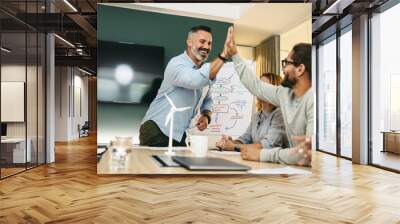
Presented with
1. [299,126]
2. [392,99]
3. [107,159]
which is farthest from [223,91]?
[392,99]

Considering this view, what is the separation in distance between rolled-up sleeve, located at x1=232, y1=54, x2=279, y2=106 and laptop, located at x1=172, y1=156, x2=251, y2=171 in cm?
103

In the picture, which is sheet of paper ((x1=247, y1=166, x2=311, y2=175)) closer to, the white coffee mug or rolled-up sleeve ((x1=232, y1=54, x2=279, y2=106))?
the white coffee mug

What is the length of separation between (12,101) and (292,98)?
434 centimetres

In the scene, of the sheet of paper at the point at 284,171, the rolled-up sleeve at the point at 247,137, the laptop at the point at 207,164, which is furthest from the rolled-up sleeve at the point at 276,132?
the laptop at the point at 207,164

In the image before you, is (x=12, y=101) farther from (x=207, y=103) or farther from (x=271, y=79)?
(x=271, y=79)

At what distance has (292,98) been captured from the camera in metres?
5.41

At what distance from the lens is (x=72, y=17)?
7.12m

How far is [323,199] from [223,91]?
2.04 meters

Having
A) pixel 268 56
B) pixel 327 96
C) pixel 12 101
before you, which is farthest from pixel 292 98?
pixel 327 96

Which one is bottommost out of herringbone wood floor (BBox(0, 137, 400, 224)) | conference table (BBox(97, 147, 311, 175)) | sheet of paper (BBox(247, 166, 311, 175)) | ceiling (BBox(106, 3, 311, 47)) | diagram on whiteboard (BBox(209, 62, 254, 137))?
herringbone wood floor (BBox(0, 137, 400, 224))

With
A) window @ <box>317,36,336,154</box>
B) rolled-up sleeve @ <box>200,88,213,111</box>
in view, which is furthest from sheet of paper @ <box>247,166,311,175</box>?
window @ <box>317,36,336,154</box>

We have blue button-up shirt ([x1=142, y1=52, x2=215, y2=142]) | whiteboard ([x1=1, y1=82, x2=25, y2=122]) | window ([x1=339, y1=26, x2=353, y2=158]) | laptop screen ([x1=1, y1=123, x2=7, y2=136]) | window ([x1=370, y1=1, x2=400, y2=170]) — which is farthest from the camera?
window ([x1=339, y1=26, x2=353, y2=158])

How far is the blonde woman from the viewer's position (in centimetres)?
541

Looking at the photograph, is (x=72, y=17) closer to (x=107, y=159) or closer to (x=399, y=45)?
(x=107, y=159)
